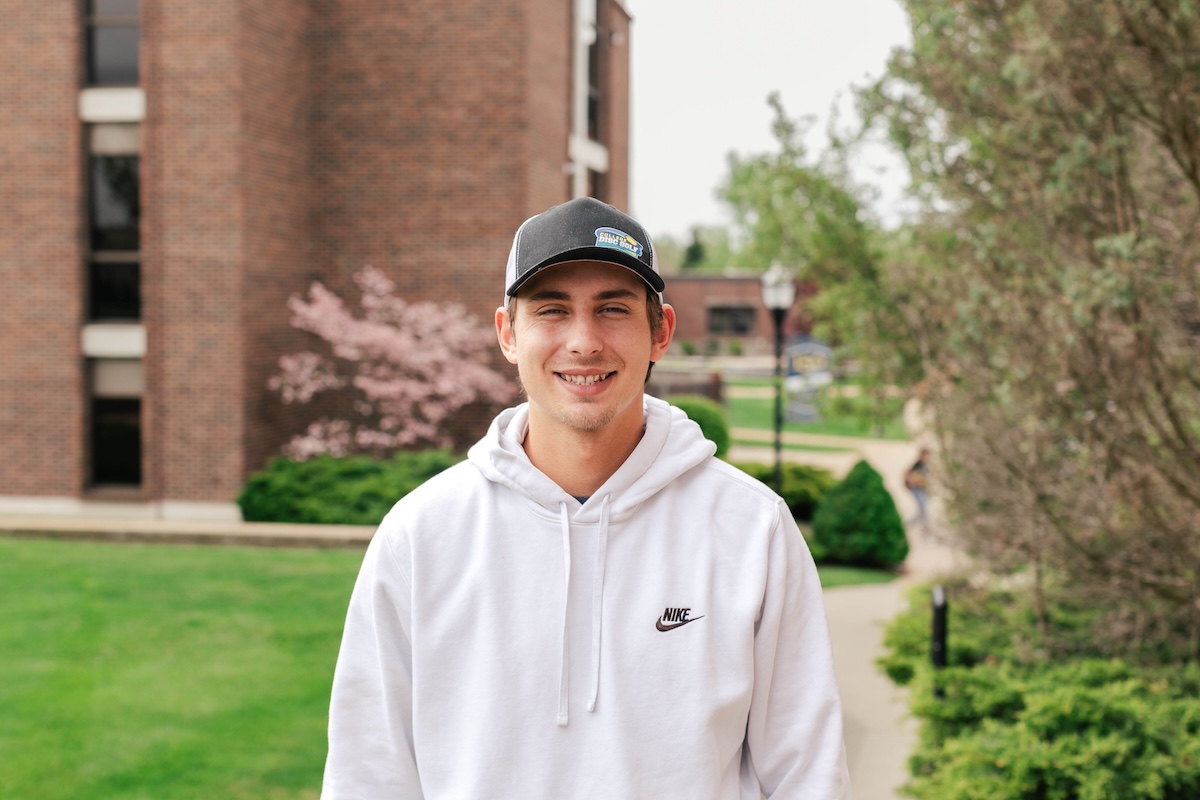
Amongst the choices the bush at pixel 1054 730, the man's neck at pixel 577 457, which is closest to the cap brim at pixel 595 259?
the man's neck at pixel 577 457

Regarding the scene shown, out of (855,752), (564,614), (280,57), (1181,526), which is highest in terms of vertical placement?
(280,57)

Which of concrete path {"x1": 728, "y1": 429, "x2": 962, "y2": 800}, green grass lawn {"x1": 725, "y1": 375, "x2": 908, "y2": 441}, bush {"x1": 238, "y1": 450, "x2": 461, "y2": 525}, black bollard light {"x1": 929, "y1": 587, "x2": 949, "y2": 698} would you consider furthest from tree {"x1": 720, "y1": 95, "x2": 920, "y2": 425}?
green grass lawn {"x1": 725, "y1": 375, "x2": 908, "y2": 441}

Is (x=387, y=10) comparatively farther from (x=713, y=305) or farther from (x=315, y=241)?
(x=713, y=305)

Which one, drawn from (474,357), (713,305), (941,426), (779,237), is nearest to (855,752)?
(941,426)

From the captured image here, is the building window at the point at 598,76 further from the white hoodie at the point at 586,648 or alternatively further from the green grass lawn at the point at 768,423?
the white hoodie at the point at 586,648

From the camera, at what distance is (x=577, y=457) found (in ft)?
7.68

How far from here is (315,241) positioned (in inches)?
750

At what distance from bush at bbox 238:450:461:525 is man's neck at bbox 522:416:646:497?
13.7 m

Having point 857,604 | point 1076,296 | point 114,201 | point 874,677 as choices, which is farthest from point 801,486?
point 1076,296

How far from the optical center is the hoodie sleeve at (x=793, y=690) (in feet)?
7.22

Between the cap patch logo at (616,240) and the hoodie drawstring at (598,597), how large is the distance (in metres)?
0.45

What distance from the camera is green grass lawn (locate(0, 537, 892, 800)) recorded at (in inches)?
286

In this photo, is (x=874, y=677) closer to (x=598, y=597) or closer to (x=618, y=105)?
(x=598, y=597)

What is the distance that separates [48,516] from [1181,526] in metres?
15.6
